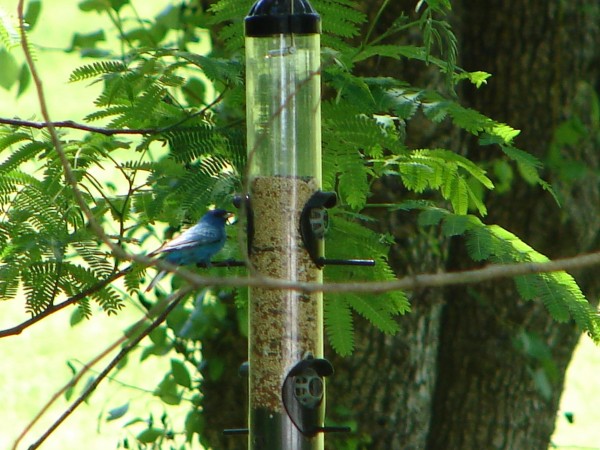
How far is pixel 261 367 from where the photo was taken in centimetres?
321

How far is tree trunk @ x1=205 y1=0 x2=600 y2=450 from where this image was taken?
4578mm

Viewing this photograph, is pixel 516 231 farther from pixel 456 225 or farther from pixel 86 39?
pixel 86 39

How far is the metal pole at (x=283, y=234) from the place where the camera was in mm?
3125

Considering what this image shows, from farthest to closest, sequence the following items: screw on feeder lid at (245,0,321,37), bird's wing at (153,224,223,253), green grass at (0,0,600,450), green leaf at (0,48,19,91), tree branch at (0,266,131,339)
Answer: green grass at (0,0,600,450) → green leaf at (0,48,19,91) → bird's wing at (153,224,223,253) → screw on feeder lid at (245,0,321,37) → tree branch at (0,266,131,339)

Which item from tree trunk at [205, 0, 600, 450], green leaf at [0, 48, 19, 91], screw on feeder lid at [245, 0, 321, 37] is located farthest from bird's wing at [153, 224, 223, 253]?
green leaf at [0, 48, 19, 91]

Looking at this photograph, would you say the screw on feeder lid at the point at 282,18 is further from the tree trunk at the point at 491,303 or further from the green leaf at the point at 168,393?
the green leaf at the point at 168,393

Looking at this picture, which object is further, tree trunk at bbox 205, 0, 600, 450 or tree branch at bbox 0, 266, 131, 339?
tree trunk at bbox 205, 0, 600, 450

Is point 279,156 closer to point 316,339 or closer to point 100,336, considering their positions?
point 316,339

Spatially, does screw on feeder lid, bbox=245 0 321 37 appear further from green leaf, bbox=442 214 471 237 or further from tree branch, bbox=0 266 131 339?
tree branch, bbox=0 266 131 339

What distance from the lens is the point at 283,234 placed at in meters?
3.21

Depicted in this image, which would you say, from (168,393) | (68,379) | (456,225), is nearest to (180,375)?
(168,393)

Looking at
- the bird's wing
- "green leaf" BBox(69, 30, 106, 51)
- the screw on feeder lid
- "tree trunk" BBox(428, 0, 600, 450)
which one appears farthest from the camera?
"green leaf" BBox(69, 30, 106, 51)

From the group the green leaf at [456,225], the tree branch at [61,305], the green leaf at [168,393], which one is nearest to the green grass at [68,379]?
the green leaf at [168,393]

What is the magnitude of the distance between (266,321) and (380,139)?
627mm
